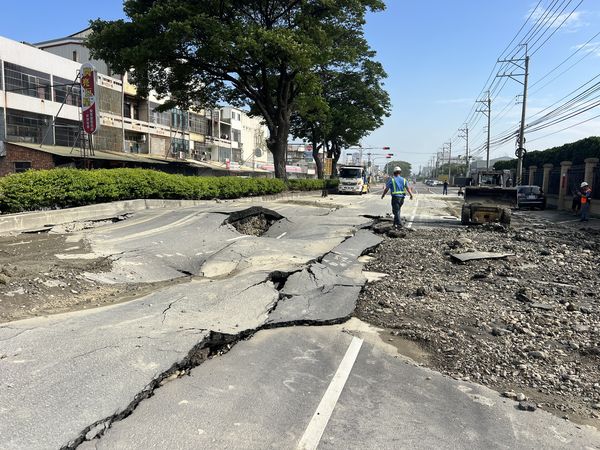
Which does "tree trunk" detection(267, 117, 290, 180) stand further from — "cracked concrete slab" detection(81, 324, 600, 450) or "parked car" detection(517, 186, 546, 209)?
"cracked concrete slab" detection(81, 324, 600, 450)

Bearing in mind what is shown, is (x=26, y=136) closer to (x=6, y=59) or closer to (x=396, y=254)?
(x=6, y=59)

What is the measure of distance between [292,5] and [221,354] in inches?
988

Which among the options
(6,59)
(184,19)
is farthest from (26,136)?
(184,19)

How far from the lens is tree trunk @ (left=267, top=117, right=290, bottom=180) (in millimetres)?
29781

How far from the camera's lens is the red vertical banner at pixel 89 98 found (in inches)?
714

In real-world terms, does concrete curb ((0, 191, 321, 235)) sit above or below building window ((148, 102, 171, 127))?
below

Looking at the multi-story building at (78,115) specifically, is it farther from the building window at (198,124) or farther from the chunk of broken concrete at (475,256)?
the chunk of broken concrete at (475,256)

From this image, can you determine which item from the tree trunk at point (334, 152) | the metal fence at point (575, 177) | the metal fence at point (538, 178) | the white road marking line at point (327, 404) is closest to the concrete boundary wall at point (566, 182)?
the metal fence at point (575, 177)

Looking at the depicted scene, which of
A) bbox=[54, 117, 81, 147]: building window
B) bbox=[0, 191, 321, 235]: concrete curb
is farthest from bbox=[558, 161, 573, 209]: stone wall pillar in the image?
bbox=[54, 117, 81, 147]: building window

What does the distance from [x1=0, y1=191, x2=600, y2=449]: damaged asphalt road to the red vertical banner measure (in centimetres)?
1413

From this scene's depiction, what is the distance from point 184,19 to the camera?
72.4 feet

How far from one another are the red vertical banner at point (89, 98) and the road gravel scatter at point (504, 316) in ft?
44.6

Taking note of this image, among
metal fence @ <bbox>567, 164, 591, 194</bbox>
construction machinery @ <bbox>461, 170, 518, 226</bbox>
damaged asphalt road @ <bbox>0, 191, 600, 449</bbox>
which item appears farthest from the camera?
metal fence @ <bbox>567, 164, 591, 194</bbox>

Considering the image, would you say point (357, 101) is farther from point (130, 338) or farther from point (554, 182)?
point (130, 338)
